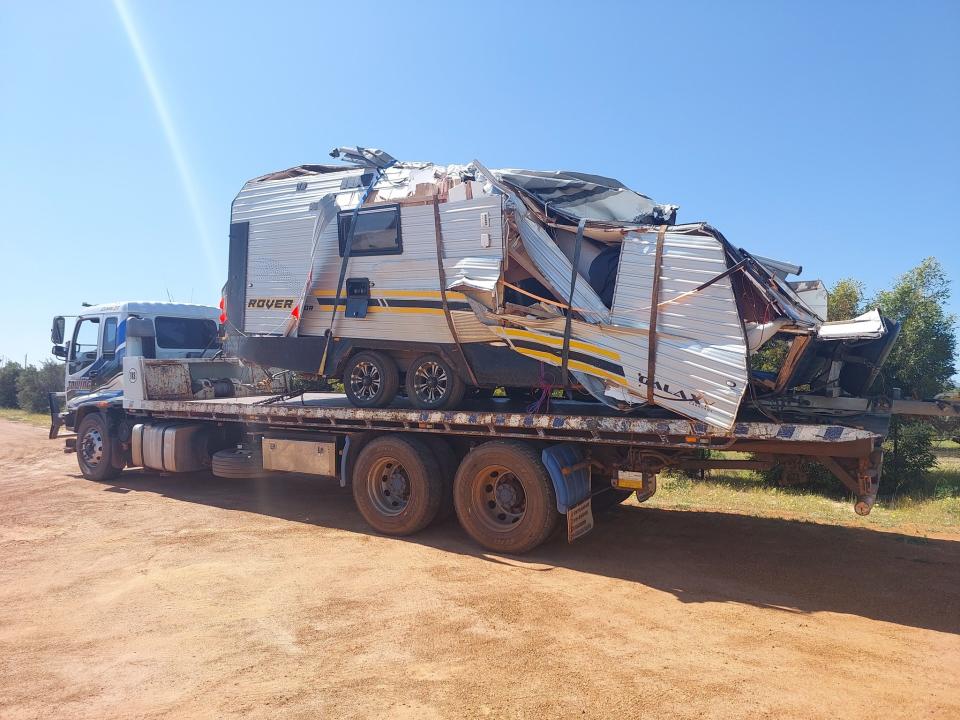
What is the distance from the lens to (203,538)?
8.49 metres

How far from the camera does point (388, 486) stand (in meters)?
8.72

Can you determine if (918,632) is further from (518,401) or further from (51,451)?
(51,451)

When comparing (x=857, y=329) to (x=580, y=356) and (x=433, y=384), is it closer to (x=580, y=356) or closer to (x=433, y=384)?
(x=580, y=356)

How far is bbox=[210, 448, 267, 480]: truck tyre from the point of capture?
10.7m

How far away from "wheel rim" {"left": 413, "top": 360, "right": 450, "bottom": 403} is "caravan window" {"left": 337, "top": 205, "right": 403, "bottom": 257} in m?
1.46

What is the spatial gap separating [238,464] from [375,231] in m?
4.54

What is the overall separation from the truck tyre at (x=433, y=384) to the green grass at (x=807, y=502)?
428cm

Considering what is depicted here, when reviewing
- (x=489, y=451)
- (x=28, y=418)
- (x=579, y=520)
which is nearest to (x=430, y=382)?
(x=489, y=451)

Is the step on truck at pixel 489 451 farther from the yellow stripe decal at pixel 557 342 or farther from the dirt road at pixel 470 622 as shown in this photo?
the yellow stripe decal at pixel 557 342

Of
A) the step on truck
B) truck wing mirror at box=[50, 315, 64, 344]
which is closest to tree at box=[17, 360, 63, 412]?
truck wing mirror at box=[50, 315, 64, 344]

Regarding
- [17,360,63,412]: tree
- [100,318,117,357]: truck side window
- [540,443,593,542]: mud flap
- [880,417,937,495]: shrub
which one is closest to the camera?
[540,443,593,542]: mud flap

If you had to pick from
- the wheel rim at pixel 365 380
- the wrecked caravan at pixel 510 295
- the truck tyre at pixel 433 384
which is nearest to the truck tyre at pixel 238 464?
the wrecked caravan at pixel 510 295

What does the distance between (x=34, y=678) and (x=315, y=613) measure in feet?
6.52

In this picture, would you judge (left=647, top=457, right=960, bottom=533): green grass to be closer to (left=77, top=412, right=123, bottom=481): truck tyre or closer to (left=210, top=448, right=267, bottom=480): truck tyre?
(left=210, top=448, right=267, bottom=480): truck tyre
